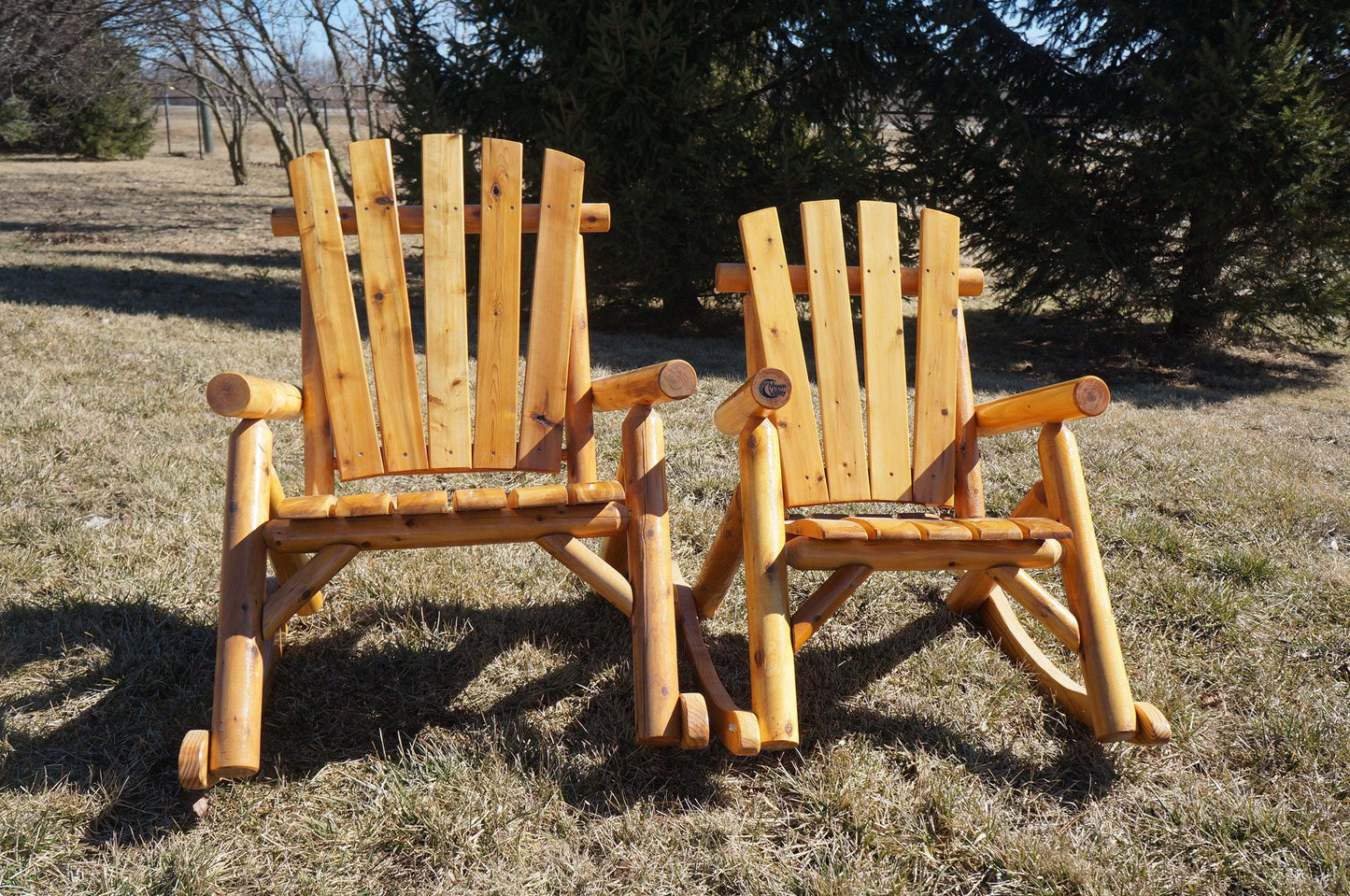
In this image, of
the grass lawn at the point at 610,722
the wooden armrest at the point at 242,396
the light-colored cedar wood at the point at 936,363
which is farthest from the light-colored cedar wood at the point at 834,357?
the wooden armrest at the point at 242,396

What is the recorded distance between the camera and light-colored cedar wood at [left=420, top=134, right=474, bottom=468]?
7.44 ft

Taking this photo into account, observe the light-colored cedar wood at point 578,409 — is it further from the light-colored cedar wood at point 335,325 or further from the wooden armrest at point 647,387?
the light-colored cedar wood at point 335,325

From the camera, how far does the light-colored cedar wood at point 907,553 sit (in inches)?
73.5

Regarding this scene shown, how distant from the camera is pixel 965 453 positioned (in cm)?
234

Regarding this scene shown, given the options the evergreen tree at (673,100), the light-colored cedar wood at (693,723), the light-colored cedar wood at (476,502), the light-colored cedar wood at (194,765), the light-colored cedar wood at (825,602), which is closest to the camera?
the light-colored cedar wood at (194,765)

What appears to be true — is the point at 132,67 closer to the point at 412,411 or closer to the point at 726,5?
the point at 726,5

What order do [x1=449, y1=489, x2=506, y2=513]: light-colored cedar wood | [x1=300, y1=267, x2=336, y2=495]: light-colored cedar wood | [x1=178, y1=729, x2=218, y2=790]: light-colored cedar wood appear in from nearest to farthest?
[x1=178, y1=729, x2=218, y2=790]: light-colored cedar wood
[x1=449, y1=489, x2=506, y2=513]: light-colored cedar wood
[x1=300, y1=267, x2=336, y2=495]: light-colored cedar wood

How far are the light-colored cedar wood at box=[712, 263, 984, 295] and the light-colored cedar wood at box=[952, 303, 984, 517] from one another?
17 centimetres

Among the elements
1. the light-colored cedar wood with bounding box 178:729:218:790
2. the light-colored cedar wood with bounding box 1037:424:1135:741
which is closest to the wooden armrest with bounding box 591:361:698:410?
the light-colored cedar wood with bounding box 1037:424:1135:741

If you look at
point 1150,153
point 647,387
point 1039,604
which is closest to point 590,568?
point 647,387

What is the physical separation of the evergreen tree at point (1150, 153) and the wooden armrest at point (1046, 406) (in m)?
4.28

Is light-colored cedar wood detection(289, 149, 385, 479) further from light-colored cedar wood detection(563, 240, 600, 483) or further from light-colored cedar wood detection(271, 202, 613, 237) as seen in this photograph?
light-colored cedar wood detection(563, 240, 600, 483)

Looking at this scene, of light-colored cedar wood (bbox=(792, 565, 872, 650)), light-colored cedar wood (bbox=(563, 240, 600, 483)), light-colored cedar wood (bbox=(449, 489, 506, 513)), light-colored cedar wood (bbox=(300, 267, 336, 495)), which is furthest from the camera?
light-colored cedar wood (bbox=(563, 240, 600, 483))

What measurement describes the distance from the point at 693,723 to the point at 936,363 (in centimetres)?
121
